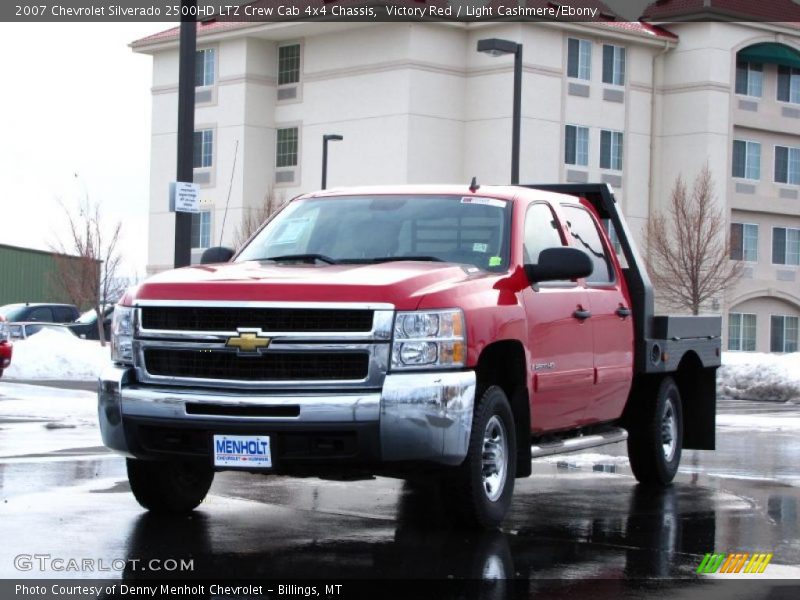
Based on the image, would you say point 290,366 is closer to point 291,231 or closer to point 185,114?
point 291,231

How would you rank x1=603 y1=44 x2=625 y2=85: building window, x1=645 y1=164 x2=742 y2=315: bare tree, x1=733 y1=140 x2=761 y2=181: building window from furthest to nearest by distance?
x1=733 y1=140 x2=761 y2=181: building window → x1=603 y1=44 x2=625 y2=85: building window → x1=645 y1=164 x2=742 y2=315: bare tree

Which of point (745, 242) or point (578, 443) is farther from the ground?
point (745, 242)

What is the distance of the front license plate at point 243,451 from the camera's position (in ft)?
25.9

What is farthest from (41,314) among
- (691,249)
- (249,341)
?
(249,341)

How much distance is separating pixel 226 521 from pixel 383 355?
1702 millimetres

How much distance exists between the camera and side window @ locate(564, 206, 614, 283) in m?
10.6

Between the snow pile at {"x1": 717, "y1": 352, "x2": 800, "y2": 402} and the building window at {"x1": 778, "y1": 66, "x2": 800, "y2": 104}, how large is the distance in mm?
36673

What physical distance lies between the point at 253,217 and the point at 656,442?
49.2 meters

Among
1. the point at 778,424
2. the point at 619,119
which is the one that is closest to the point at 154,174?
the point at 619,119

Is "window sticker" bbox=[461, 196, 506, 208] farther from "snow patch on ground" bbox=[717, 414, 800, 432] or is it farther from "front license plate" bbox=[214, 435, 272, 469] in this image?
"snow patch on ground" bbox=[717, 414, 800, 432]

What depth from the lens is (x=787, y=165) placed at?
6366 cm

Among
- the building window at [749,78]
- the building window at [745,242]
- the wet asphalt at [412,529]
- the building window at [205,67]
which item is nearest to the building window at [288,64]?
the building window at [205,67]

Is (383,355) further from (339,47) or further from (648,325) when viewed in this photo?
(339,47)

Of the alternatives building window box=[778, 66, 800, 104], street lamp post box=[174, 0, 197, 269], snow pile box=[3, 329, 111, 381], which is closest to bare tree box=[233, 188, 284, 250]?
building window box=[778, 66, 800, 104]
